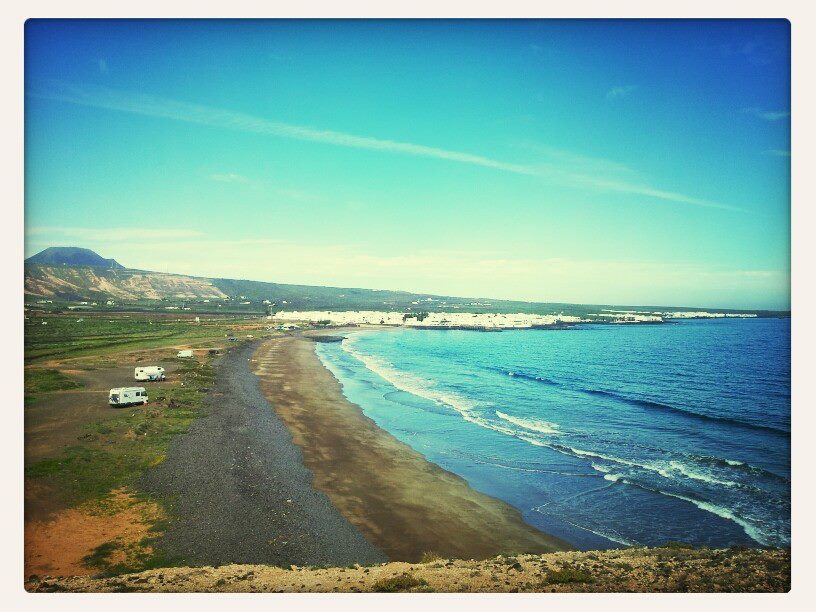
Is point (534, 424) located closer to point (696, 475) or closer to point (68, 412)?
point (696, 475)

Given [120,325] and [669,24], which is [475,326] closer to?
[120,325]

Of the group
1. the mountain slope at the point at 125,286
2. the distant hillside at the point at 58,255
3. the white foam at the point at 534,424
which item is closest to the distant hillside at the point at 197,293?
the mountain slope at the point at 125,286

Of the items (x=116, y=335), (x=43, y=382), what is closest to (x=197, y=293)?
(x=116, y=335)

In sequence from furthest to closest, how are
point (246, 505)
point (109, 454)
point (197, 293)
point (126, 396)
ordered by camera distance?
1. point (197, 293)
2. point (126, 396)
3. point (109, 454)
4. point (246, 505)

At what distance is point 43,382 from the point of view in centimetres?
1158

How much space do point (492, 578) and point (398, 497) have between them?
417 cm

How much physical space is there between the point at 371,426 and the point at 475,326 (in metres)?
67.0

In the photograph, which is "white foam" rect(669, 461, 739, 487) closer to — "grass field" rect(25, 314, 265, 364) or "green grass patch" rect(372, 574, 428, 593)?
"green grass patch" rect(372, 574, 428, 593)

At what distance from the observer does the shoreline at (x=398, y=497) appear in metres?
8.59

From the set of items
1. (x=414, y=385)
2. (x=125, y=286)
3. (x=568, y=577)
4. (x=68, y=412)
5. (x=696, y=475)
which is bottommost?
(x=414, y=385)

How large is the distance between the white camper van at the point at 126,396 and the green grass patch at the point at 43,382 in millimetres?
1606

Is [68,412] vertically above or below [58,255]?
below

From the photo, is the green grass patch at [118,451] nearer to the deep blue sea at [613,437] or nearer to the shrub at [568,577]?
the deep blue sea at [613,437]

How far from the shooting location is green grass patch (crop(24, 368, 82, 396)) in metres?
8.41
